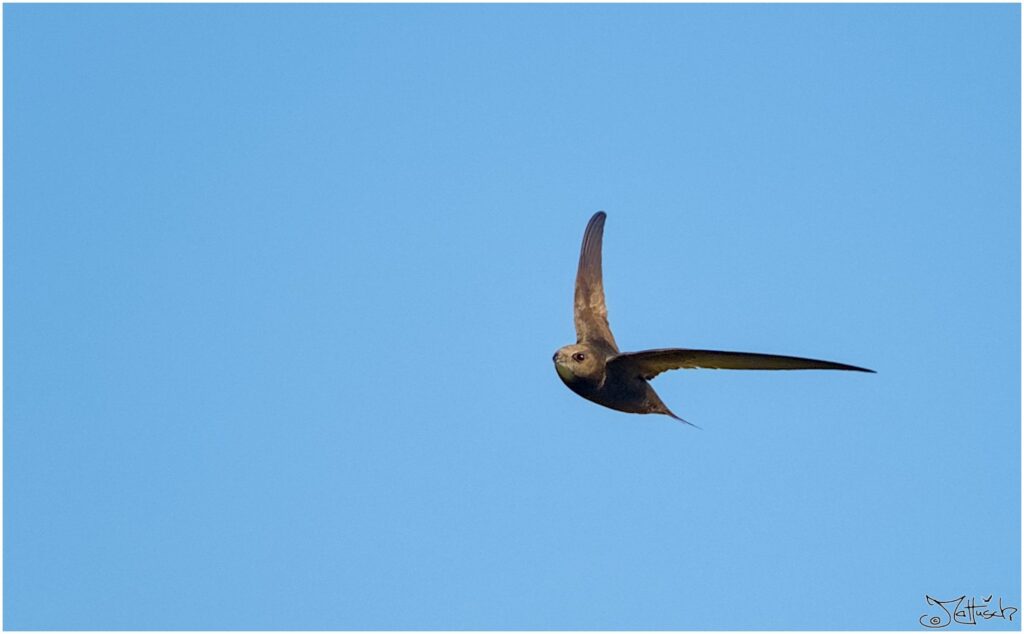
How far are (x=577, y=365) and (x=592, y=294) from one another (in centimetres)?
279

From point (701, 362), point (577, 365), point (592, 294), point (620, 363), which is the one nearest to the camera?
point (701, 362)

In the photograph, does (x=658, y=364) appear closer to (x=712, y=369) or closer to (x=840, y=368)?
(x=712, y=369)

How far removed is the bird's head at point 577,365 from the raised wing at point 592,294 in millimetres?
1236

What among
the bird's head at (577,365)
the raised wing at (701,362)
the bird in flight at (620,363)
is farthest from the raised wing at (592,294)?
the raised wing at (701,362)

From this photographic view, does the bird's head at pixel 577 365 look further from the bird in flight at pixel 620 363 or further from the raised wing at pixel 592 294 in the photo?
the raised wing at pixel 592 294

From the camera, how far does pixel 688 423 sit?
14297 millimetres

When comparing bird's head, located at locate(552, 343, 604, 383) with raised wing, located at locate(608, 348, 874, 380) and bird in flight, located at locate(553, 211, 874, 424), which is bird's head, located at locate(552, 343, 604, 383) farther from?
raised wing, located at locate(608, 348, 874, 380)

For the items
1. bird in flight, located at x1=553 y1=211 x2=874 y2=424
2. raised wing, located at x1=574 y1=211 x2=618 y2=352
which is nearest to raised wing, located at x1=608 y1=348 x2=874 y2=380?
bird in flight, located at x1=553 y1=211 x2=874 y2=424

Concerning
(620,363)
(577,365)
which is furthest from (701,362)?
(577,365)

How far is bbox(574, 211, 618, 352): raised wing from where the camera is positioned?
1639 cm

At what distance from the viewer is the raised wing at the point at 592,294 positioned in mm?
16391

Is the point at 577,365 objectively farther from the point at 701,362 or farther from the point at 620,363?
the point at 701,362

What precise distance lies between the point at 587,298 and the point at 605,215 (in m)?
1.49

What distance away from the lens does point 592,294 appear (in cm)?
1703
